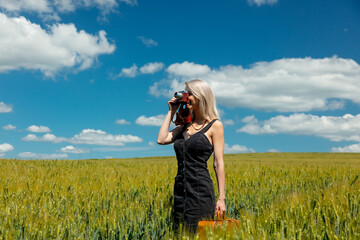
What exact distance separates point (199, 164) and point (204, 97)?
0.81 m

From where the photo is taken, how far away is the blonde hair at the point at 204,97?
3.62m

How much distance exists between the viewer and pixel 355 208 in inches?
153

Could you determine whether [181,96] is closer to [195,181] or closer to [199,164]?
[199,164]

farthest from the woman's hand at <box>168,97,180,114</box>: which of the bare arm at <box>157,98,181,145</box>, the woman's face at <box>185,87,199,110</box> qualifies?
the woman's face at <box>185,87,199,110</box>

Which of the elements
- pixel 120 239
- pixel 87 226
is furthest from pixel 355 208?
pixel 87 226

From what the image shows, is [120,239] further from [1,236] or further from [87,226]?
[1,236]

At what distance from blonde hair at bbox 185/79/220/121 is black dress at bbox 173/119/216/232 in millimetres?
122

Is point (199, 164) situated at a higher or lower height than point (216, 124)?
lower

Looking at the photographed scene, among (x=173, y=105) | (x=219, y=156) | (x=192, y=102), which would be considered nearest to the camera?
(x=219, y=156)

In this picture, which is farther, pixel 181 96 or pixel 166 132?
pixel 166 132

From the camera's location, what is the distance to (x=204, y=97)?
3625mm

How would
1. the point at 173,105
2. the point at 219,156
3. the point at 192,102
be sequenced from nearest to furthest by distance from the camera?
1. the point at 219,156
2. the point at 192,102
3. the point at 173,105

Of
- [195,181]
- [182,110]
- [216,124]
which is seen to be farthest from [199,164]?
[182,110]

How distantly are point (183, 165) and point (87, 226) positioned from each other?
1474 mm
